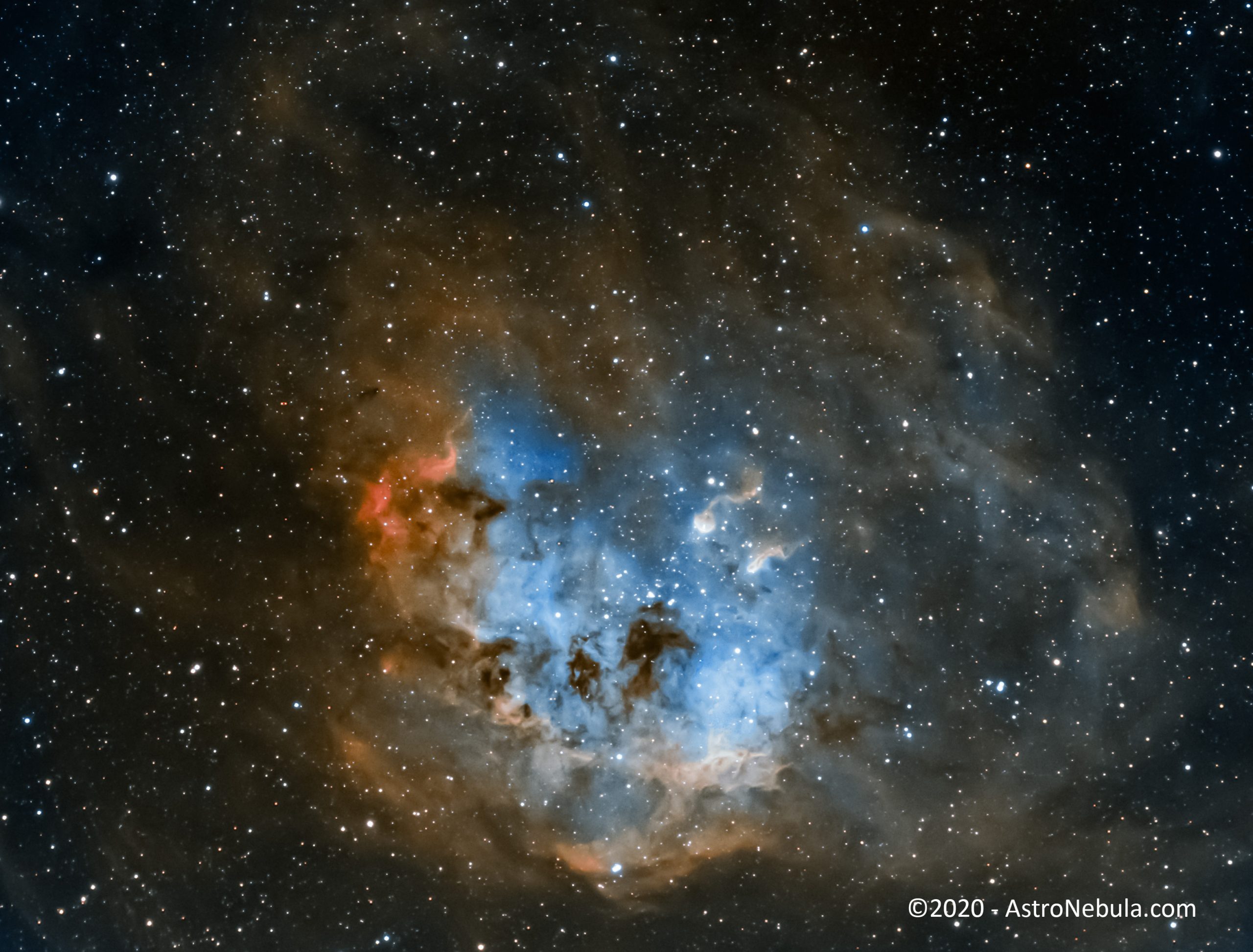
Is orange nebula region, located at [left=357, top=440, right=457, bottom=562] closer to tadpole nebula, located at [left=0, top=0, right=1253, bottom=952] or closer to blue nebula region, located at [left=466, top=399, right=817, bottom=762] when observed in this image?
tadpole nebula, located at [left=0, top=0, right=1253, bottom=952]

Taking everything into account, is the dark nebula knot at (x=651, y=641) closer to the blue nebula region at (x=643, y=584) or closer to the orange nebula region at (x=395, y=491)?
the blue nebula region at (x=643, y=584)

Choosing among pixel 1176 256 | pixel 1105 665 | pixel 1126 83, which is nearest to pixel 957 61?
pixel 1126 83

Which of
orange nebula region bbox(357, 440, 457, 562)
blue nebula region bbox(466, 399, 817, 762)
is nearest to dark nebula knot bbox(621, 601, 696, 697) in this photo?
blue nebula region bbox(466, 399, 817, 762)

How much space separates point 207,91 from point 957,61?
6464mm

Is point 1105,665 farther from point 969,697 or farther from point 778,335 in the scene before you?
point 778,335

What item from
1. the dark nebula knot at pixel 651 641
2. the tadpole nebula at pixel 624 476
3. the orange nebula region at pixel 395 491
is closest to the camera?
the tadpole nebula at pixel 624 476

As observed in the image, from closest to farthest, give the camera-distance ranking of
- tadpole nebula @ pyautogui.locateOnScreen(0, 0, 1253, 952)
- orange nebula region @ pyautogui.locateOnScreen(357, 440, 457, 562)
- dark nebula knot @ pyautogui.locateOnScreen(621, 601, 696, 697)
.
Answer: tadpole nebula @ pyautogui.locateOnScreen(0, 0, 1253, 952) < orange nebula region @ pyautogui.locateOnScreen(357, 440, 457, 562) < dark nebula knot @ pyautogui.locateOnScreen(621, 601, 696, 697)

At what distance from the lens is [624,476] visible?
22.1 feet

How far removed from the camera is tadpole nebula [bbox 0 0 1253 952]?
6117 millimetres

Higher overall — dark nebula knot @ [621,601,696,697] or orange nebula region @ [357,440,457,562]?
orange nebula region @ [357,440,457,562]

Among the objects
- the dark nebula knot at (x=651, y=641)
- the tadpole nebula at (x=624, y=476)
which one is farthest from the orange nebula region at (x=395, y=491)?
the dark nebula knot at (x=651, y=641)

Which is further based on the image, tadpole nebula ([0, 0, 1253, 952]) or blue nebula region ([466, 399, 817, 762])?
blue nebula region ([466, 399, 817, 762])

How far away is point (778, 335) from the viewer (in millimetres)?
6551

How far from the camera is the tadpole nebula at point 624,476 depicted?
612 cm
